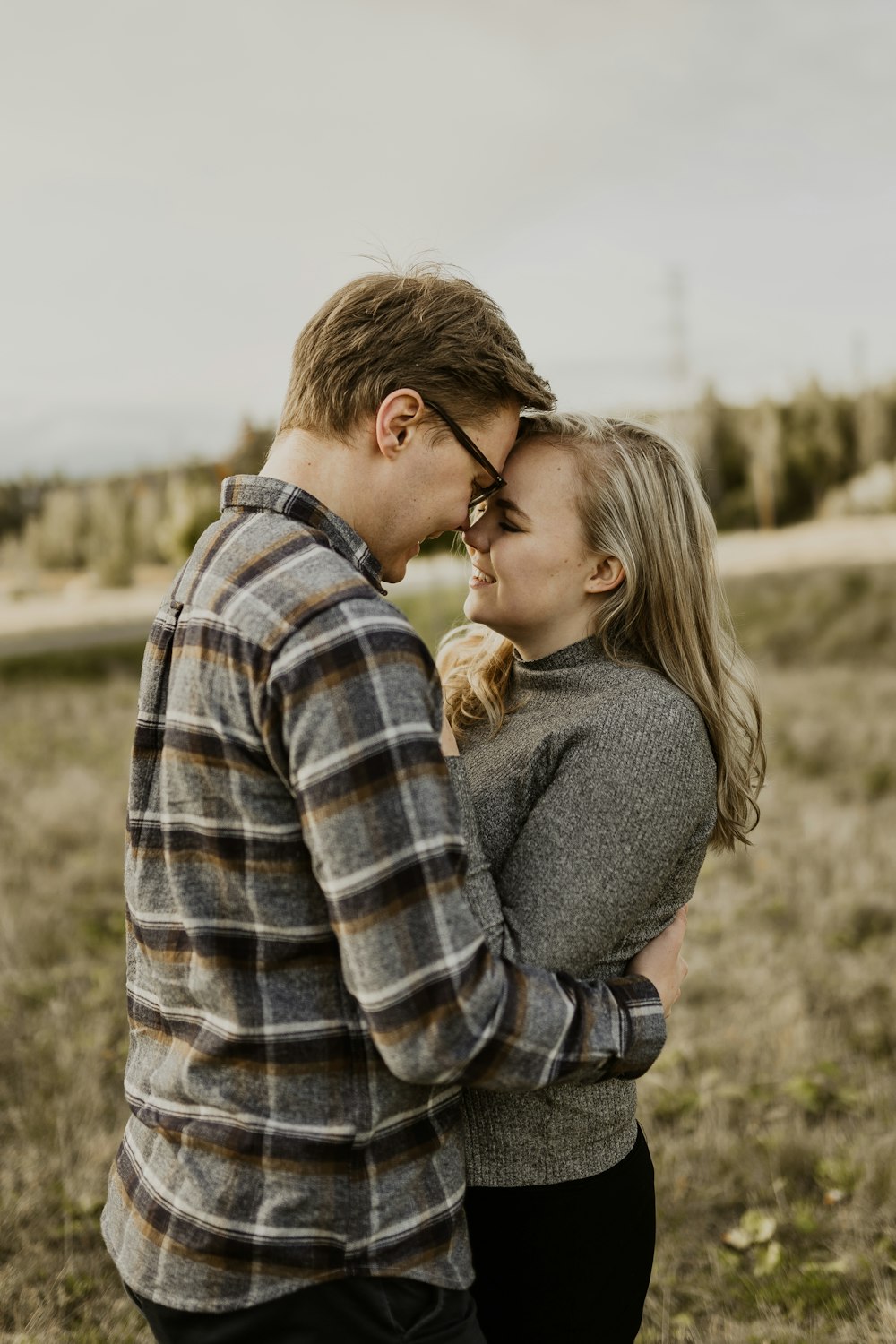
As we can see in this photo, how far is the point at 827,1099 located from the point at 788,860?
2536mm

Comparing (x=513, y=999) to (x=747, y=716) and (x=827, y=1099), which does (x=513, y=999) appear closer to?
(x=747, y=716)

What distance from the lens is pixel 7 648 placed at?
1831 cm

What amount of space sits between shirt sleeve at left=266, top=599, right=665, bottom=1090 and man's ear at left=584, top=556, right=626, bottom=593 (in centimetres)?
76

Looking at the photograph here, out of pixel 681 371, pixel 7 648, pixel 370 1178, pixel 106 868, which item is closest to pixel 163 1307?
pixel 370 1178

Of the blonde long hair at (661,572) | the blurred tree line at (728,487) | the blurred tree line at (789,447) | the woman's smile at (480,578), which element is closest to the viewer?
the blonde long hair at (661,572)

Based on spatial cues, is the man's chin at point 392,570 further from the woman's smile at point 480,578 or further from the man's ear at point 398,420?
the woman's smile at point 480,578

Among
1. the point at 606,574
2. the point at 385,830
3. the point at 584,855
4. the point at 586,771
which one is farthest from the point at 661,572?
the point at 385,830

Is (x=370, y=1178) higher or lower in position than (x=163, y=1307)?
higher

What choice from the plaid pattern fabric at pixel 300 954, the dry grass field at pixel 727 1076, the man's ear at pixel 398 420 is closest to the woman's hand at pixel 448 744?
the plaid pattern fabric at pixel 300 954

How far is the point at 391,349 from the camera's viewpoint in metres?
1.59

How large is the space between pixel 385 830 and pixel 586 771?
1.80 feet

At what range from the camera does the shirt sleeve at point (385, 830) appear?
1.27 metres

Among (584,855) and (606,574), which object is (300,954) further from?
(606,574)

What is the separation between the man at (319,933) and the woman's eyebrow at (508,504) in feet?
1.38
